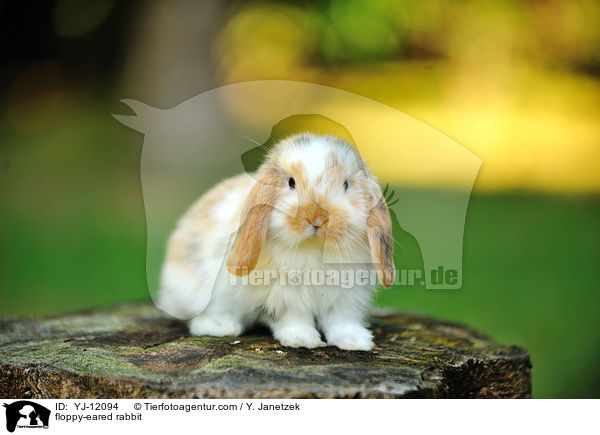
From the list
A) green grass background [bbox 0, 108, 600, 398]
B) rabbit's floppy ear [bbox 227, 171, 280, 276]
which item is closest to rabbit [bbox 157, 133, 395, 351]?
rabbit's floppy ear [bbox 227, 171, 280, 276]

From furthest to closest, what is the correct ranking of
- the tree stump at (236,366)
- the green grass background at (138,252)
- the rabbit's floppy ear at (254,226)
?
the green grass background at (138,252) < the rabbit's floppy ear at (254,226) < the tree stump at (236,366)

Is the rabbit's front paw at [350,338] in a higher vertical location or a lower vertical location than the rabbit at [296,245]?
lower

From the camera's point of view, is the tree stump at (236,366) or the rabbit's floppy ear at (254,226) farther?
the rabbit's floppy ear at (254,226)
